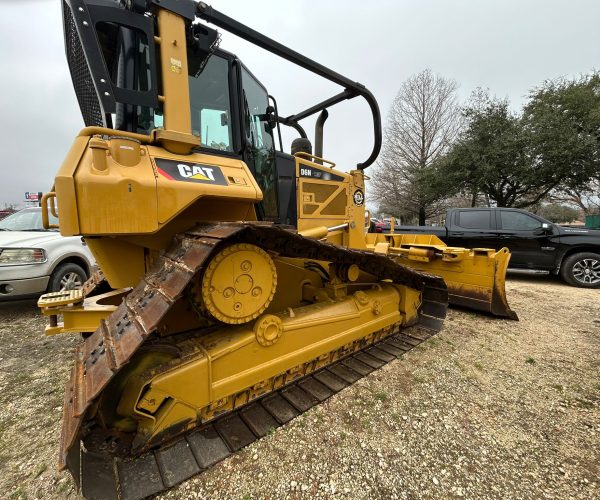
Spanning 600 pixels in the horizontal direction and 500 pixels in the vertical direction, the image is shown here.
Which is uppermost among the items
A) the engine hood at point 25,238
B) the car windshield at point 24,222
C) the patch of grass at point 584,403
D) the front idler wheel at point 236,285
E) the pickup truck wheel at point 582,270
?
the car windshield at point 24,222

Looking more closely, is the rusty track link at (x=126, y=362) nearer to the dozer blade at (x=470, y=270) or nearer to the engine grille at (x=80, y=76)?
the engine grille at (x=80, y=76)

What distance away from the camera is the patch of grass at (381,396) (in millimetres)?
2352

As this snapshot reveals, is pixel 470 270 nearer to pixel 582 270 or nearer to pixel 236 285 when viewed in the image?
pixel 236 285

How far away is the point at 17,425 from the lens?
2.14m

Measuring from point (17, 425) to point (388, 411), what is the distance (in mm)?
2775

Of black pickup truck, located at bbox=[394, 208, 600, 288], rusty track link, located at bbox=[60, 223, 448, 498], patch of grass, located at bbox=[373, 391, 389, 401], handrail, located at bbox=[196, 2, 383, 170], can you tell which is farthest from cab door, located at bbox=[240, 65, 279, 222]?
black pickup truck, located at bbox=[394, 208, 600, 288]

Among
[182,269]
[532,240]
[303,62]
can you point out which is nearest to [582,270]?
[532,240]

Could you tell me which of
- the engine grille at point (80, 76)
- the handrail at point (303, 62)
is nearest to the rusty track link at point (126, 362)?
the engine grille at point (80, 76)

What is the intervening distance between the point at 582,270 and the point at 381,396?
7.27m

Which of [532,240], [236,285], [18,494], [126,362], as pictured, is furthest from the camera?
[532,240]

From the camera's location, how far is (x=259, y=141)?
2824 millimetres

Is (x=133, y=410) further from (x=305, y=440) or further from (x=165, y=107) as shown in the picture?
(x=165, y=107)

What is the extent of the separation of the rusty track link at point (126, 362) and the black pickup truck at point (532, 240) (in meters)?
6.61

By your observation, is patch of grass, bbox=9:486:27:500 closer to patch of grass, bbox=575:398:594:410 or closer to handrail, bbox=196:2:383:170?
handrail, bbox=196:2:383:170
